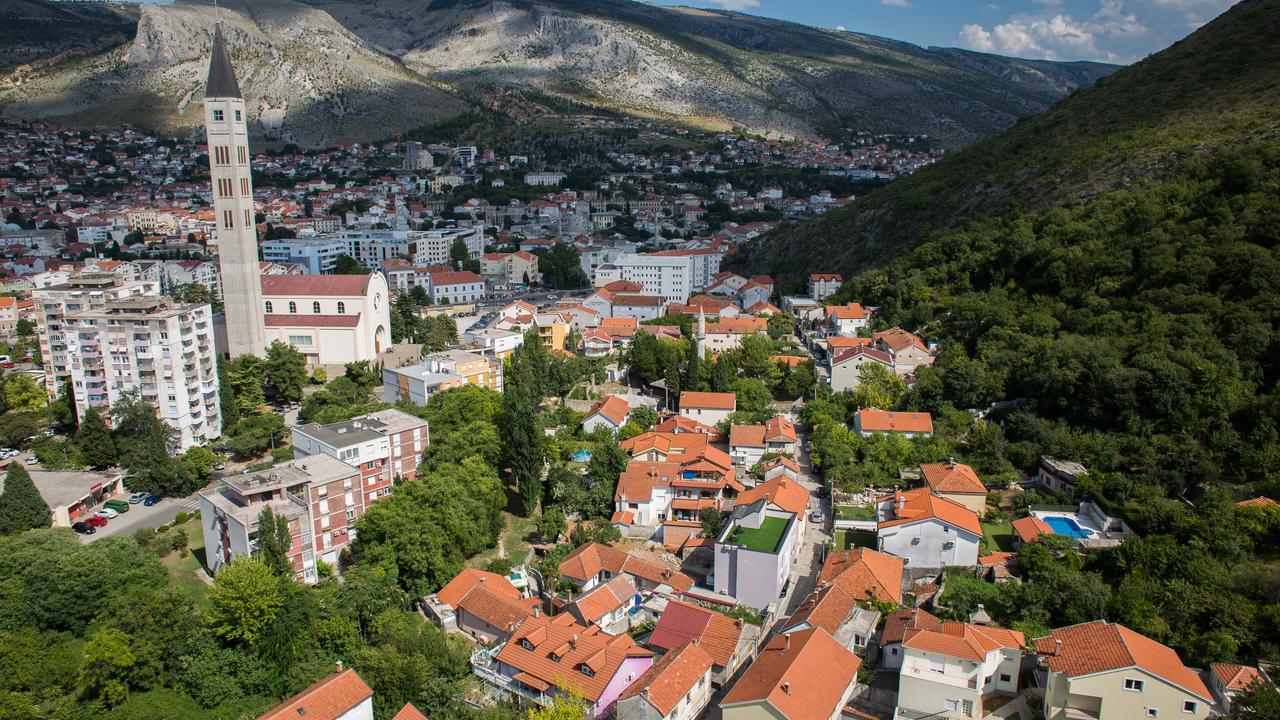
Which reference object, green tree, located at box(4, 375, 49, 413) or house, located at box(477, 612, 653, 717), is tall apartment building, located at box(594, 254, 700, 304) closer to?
green tree, located at box(4, 375, 49, 413)

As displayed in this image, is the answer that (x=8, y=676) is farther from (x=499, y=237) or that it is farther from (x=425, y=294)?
(x=499, y=237)

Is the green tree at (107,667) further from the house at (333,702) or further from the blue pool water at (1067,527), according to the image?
the blue pool water at (1067,527)

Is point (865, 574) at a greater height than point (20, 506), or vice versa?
point (20, 506)

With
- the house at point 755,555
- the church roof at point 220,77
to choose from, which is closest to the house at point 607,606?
the house at point 755,555

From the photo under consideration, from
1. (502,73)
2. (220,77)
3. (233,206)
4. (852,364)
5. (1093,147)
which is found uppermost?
(502,73)

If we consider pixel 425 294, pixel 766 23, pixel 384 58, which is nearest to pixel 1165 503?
pixel 425 294

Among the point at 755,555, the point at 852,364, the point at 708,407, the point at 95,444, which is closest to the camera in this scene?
the point at 755,555

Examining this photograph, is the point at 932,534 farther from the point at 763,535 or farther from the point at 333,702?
the point at 333,702

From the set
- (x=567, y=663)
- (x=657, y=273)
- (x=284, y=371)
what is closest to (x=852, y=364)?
(x=567, y=663)
